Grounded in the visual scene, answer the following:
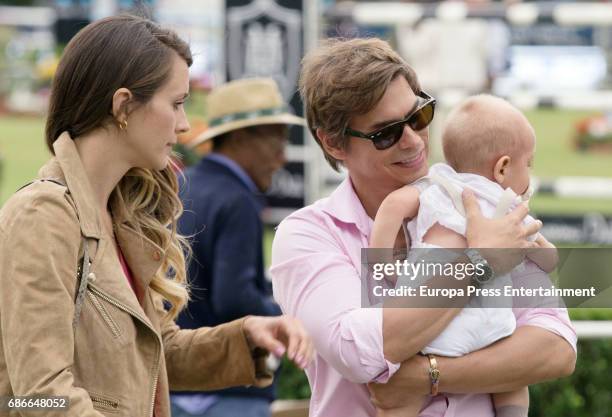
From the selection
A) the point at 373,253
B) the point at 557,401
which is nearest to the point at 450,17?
the point at 557,401

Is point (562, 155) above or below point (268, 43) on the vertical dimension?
below

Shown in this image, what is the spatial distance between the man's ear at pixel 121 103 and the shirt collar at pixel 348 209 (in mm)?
561

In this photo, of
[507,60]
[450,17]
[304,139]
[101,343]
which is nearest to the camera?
[101,343]

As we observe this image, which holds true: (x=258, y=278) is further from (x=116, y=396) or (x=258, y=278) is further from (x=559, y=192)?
(x=559, y=192)

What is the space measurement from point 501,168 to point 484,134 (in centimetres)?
9

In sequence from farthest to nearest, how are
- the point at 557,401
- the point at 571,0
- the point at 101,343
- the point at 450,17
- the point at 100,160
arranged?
the point at 571,0
the point at 450,17
the point at 557,401
the point at 100,160
the point at 101,343

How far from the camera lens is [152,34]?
2736 millimetres

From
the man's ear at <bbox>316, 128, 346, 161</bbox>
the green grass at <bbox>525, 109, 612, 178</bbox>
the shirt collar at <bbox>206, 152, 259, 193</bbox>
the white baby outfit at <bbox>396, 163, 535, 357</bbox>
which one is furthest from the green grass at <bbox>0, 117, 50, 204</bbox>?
the white baby outfit at <bbox>396, 163, 535, 357</bbox>

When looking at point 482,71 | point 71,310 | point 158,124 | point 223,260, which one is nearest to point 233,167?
point 223,260

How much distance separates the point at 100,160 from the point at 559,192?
5960 millimetres

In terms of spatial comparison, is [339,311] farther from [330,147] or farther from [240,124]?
[240,124]

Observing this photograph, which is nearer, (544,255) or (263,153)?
(544,255)

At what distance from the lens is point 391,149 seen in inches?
112

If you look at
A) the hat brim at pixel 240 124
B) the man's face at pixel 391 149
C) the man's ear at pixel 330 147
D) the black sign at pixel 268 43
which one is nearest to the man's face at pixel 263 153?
the hat brim at pixel 240 124
